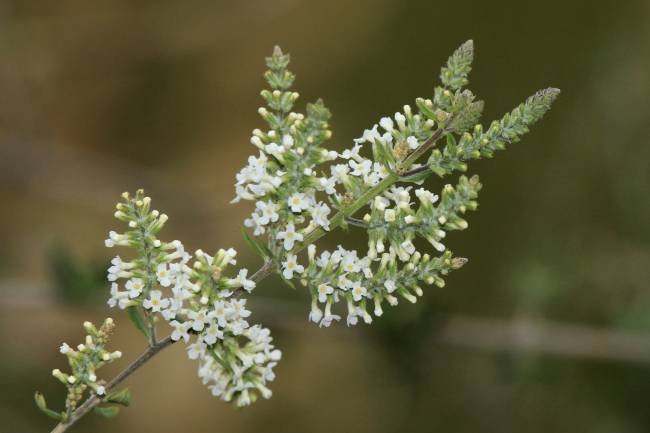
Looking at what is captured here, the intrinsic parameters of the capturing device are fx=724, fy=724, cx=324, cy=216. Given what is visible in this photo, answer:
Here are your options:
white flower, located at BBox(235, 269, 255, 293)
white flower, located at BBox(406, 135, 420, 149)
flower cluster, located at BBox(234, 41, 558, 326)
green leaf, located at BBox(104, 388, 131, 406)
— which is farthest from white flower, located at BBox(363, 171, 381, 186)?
green leaf, located at BBox(104, 388, 131, 406)

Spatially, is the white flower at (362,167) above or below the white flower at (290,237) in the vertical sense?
above

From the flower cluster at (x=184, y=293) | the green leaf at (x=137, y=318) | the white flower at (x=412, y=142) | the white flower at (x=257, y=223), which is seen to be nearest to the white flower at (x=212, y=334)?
the flower cluster at (x=184, y=293)

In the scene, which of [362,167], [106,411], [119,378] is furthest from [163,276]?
[362,167]

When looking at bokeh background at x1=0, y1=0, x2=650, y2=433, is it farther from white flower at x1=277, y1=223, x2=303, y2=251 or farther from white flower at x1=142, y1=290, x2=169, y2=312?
white flower at x1=277, y1=223, x2=303, y2=251

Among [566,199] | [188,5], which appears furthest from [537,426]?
[188,5]

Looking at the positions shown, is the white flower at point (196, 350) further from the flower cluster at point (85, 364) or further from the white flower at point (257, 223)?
the white flower at point (257, 223)

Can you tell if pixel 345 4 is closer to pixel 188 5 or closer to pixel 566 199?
pixel 188 5

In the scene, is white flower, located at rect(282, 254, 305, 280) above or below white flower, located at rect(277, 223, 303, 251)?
below
